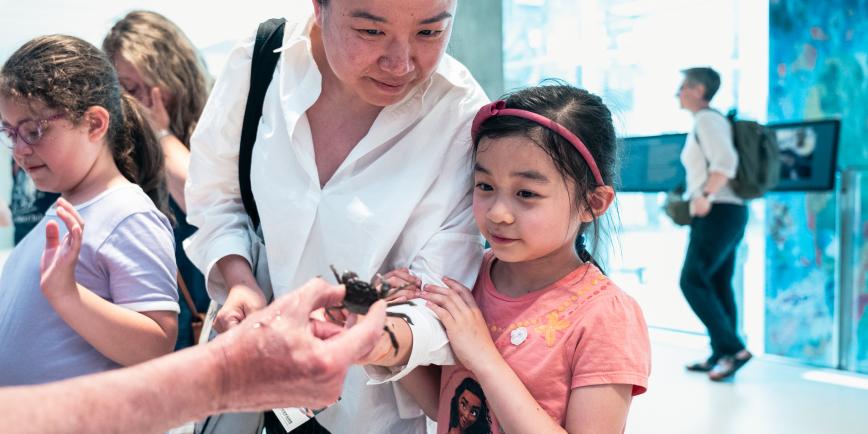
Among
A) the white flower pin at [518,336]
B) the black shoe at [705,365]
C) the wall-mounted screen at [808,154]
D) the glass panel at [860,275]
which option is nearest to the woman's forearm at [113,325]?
the white flower pin at [518,336]

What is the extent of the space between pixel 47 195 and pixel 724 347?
416 cm

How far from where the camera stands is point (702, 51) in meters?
6.05

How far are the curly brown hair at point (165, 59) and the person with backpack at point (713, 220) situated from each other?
3.34 m

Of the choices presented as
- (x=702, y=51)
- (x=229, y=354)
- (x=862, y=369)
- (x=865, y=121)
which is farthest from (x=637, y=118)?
(x=229, y=354)

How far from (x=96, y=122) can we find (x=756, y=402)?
13.3 ft

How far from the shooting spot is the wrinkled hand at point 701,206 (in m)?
4.98

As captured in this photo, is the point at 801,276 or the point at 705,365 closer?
the point at 705,365

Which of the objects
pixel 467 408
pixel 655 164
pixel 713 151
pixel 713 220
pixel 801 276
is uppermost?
pixel 467 408

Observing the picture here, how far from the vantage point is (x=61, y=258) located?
1.62 m

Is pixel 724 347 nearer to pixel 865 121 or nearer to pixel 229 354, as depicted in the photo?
pixel 865 121

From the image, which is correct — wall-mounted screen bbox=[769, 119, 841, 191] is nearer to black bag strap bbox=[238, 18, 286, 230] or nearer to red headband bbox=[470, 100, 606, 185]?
red headband bbox=[470, 100, 606, 185]

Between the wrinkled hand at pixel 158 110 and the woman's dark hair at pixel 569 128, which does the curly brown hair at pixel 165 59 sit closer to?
the wrinkled hand at pixel 158 110

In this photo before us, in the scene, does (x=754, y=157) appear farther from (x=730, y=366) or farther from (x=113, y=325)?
(x=113, y=325)

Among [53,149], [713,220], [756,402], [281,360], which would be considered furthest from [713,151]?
[281,360]
